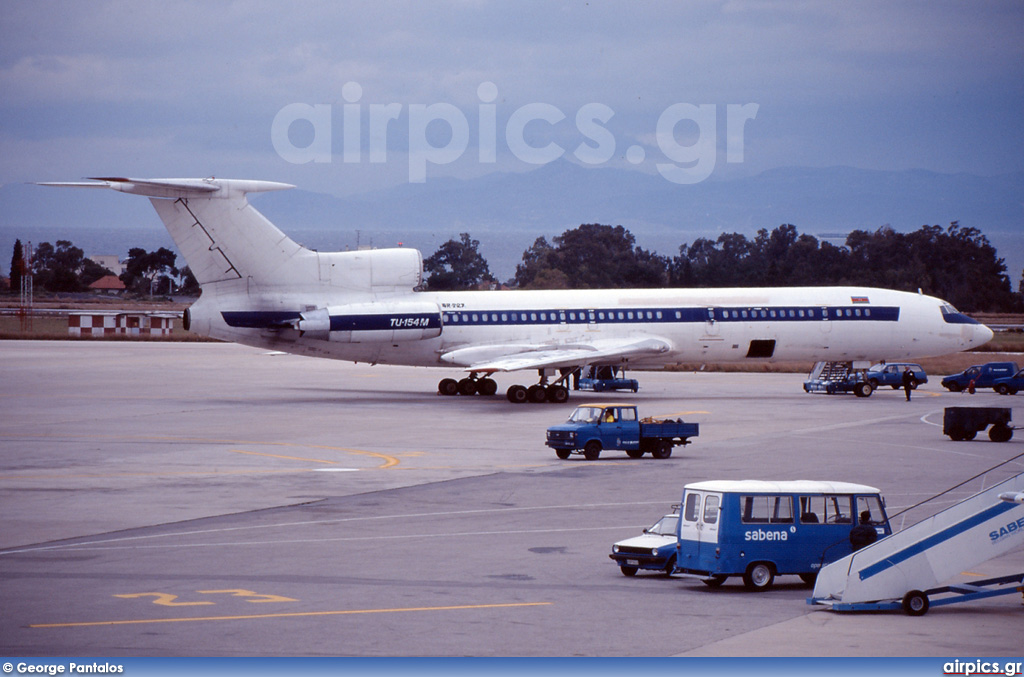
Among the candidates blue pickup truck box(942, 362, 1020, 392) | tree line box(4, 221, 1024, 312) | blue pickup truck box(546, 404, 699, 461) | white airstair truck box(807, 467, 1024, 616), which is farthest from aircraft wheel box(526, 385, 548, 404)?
tree line box(4, 221, 1024, 312)

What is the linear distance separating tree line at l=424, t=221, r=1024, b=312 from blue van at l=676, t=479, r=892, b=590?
9630 cm

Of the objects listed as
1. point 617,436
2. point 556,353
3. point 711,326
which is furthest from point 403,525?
point 711,326

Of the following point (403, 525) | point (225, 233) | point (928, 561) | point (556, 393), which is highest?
point (225, 233)

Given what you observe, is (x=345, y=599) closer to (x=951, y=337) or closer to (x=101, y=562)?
(x=101, y=562)

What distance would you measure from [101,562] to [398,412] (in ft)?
84.3

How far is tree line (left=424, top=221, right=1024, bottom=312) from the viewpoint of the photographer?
122 meters

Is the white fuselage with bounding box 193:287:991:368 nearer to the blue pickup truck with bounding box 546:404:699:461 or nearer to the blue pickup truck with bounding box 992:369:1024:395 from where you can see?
the blue pickup truck with bounding box 992:369:1024:395

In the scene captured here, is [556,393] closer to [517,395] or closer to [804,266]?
[517,395]

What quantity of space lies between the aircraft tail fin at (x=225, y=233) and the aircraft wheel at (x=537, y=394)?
414 inches

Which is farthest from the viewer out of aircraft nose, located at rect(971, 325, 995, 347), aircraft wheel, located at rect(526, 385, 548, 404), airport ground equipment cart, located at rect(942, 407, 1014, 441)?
aircraft nose, located at rect(971, 325, 995, 347)

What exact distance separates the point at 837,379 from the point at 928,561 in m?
39.3

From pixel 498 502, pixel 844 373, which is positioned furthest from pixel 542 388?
pixel 498 502

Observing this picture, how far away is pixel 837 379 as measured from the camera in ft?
175

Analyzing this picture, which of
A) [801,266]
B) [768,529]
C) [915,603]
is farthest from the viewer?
[801,266]
